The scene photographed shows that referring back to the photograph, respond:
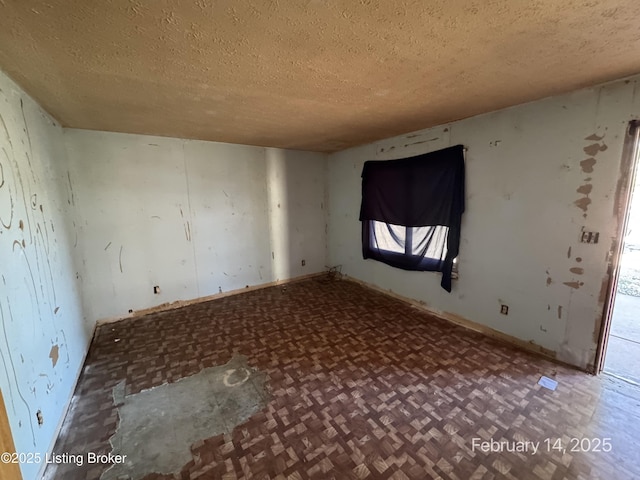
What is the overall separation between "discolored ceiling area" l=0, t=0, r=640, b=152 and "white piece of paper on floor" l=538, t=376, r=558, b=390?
2.22 m

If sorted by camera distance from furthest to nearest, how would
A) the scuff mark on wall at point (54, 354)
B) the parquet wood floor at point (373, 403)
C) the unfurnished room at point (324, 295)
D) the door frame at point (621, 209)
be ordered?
the door frame at point (621, 209), the scuff mark on wall at point (54, 354), the parquet wood floor at point (373, 403), the unfurnished room at point (324, 295)

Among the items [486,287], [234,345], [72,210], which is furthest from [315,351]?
[72,210]

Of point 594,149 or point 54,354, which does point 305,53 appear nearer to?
point 594,149

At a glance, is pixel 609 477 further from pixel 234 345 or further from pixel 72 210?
pixel 72 210

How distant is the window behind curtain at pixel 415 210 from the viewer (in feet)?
9.50

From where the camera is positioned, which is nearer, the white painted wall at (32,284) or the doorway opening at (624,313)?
the white painted wall at (32,284)

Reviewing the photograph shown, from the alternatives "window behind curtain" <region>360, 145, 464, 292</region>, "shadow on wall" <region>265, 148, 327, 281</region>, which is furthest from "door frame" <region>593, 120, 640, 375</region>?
"shadow on wall" <region>265, 148, 327, 281</region>

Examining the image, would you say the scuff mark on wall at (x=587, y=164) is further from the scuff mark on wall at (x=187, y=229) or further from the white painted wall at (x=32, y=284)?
the scuff mark on wall at (x=187, y=229)

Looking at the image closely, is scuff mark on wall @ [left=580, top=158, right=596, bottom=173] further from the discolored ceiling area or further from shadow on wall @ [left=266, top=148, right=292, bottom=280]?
shadow on wall @ [left=266, top=148, right=292, bottom=280]

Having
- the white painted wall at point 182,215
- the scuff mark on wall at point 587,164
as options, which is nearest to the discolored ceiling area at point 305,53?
the scuff mark on wall at point 587,164

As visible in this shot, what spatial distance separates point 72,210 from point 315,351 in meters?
2.98

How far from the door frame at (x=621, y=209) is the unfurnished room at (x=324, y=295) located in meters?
0.01

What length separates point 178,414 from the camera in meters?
1.77

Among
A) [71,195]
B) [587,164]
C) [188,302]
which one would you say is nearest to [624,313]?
[587,164]
